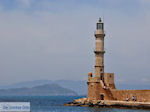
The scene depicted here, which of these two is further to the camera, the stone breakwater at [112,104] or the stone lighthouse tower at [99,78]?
the stone lighthouse tower at [99,78]

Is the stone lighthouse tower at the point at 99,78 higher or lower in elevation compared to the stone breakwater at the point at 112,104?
higher

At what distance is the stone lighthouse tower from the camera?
62.4m

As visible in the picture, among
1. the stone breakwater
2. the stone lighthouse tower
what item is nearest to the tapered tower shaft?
the stone lighthouse tower

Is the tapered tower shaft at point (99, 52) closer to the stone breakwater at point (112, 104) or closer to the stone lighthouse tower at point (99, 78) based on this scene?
the stone lighthouse tower at point (99, 78)

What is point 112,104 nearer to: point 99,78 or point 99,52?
point 99,78

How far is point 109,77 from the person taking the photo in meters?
62.6

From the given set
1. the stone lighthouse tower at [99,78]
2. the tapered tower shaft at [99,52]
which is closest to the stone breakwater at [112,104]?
the stone lighthouse tower at [99,78]

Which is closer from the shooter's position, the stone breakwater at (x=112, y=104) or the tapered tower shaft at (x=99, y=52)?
the stone breakwater at (x=112, y=104)

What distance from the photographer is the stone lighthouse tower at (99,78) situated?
6244 cm

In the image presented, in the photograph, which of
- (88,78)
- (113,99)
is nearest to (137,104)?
(113,99)

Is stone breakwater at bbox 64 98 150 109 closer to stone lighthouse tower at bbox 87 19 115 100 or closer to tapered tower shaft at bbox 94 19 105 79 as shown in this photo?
stone lighthouse tower at bbox 87 19 115 100

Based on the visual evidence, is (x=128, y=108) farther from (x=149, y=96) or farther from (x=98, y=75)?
(x=98, y=75)

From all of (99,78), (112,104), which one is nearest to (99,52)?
(99,78)

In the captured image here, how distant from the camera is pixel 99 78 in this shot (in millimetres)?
62844
